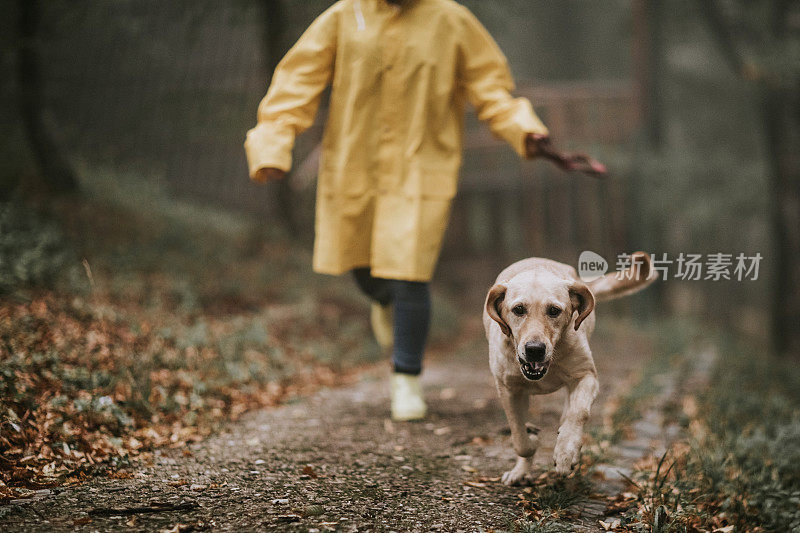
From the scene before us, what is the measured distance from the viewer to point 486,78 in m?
3.64

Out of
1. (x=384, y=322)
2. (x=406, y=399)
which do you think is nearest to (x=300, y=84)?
(x=384, y=322)

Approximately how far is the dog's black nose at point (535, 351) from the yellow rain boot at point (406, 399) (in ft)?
5.10

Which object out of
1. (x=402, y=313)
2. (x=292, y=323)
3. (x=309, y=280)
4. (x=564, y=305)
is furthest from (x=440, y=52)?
(x=309, y=280)

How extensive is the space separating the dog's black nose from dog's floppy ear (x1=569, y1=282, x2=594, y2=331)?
22 centimetres

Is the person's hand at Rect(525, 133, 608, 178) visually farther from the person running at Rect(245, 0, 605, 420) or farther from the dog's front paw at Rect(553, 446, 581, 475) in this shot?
the dog's front paw at Rect(553, 446, 581, 475)

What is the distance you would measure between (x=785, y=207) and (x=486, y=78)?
6.73 meters

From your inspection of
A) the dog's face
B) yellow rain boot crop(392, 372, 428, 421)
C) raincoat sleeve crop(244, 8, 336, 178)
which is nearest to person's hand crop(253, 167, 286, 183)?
raincoat sleeve crop(244, 8, 336, 178)

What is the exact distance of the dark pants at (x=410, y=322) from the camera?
364 cm

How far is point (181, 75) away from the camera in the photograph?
33.9 ft

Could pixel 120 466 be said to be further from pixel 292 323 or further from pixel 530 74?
pixel 530 74

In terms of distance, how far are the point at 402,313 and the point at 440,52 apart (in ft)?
4.62

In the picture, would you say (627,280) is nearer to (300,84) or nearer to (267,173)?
(267,173)

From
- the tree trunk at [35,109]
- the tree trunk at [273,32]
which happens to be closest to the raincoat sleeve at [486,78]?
the tree trunk at [273,32]

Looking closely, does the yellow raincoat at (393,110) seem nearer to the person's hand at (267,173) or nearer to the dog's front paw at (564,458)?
the person's hand at (267,173)
